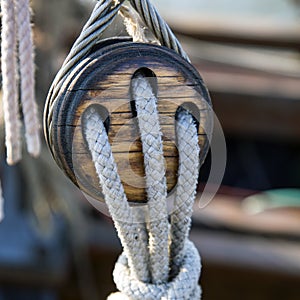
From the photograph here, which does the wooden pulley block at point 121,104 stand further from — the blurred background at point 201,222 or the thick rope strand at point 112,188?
the blurred background at point 201,222

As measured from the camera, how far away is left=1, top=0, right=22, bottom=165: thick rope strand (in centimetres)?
75

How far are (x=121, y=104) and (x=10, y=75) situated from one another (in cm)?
23

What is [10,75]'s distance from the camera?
793 mm

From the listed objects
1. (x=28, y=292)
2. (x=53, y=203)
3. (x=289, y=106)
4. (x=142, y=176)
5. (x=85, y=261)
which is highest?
(x=142, y=176)

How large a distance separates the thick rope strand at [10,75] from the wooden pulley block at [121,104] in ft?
0.52

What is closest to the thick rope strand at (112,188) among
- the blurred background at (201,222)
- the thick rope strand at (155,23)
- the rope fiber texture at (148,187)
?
the rope fiber texture at (148,187)

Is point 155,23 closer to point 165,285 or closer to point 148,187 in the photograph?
point 148,187

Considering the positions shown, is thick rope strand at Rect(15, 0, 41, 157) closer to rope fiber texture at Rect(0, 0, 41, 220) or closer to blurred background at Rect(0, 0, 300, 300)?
rope fiber texture at Rect(0, 0, 41, 220)

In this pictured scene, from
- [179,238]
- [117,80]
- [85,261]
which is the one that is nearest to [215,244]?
[85,261]

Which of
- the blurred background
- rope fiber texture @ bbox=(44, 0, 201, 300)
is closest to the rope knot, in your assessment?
rope fiber texture @ bbox=(44, 0, 201, 300)

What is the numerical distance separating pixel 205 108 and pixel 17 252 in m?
1.45

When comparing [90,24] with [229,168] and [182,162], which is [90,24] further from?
[229,168]

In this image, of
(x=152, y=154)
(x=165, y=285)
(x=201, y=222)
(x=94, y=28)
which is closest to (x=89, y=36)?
(x=94, y=28)

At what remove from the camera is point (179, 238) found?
69 cm
